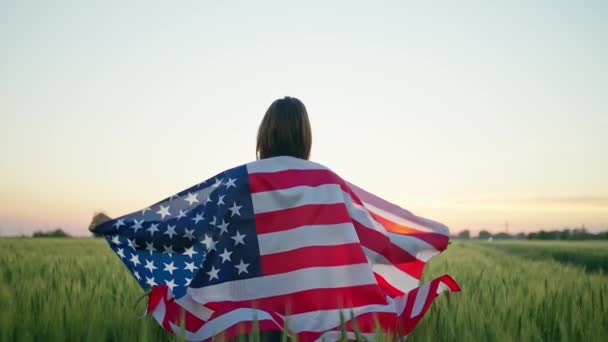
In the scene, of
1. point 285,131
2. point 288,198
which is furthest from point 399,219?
point 285,131

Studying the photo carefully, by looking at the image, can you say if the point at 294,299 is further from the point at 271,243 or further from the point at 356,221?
the point at 356,221

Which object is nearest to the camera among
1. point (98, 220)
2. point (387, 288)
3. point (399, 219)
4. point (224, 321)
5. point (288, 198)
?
point (224, 321)

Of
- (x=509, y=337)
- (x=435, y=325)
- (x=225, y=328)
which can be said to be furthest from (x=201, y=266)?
(x=509, y=337)

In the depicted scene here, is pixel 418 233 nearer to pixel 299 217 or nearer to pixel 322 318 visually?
pixel 299 217

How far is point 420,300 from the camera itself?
3297 mm

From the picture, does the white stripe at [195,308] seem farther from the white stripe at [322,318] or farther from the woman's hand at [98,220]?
the woman's hand at [98,220]

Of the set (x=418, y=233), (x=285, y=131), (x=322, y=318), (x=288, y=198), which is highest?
(x=285, y=131)

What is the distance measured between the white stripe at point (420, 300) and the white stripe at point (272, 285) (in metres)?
0.41

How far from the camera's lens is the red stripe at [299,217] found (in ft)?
11.2

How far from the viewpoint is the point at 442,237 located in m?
4.27

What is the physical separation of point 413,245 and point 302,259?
3.58ft

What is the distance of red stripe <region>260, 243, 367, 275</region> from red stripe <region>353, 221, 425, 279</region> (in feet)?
1.17

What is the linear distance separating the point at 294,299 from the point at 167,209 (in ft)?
3.90

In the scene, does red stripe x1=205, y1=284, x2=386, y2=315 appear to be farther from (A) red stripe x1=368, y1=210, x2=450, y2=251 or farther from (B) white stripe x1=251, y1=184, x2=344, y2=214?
(A) red stripe x1=368, y1=210, x2=450, y2=251
